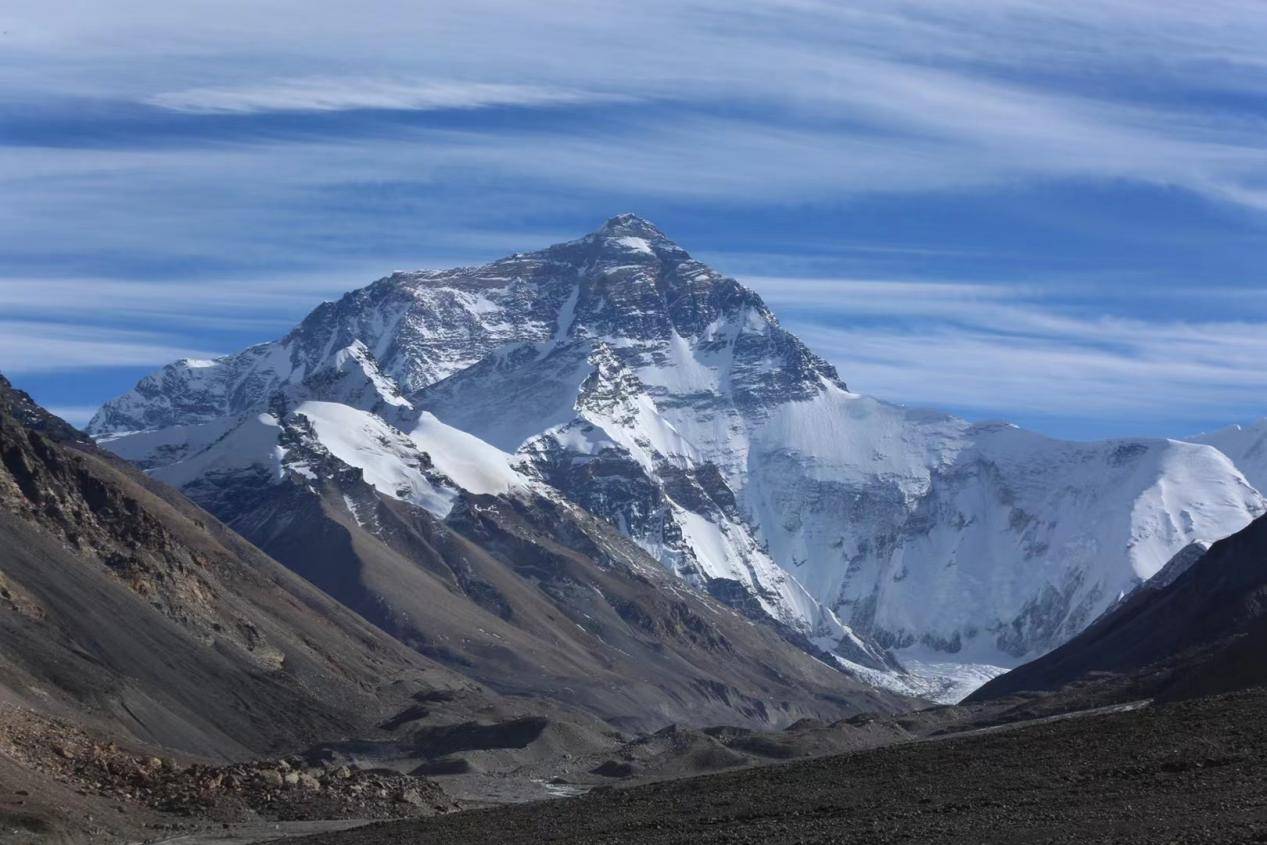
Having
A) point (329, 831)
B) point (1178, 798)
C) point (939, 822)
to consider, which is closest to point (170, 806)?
point (329, 831)

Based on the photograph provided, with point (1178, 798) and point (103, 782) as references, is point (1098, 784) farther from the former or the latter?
point (103, 782)

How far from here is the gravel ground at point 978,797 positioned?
3063 inches

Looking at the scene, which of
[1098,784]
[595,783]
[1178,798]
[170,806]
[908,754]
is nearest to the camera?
[1178,798]

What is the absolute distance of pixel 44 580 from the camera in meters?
199

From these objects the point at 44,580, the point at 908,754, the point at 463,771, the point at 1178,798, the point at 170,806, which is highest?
the point at 1178,798

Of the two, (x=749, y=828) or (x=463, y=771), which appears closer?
(x=749, y=828)

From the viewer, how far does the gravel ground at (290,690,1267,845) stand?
77812mm

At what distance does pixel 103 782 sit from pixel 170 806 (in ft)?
12.3

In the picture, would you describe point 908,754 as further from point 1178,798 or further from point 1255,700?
point 1178,798

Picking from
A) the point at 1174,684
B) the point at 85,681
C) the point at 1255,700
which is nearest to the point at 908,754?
the point at 1255,700

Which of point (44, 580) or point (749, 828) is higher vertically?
point (749, 828)

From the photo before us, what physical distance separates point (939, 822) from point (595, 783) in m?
114

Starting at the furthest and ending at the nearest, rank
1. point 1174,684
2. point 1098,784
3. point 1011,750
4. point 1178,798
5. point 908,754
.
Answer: point 1174,684 < point 908,754 < point 1011,750 < point 1098,784 < point 1178,798

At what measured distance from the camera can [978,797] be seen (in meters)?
88.5
